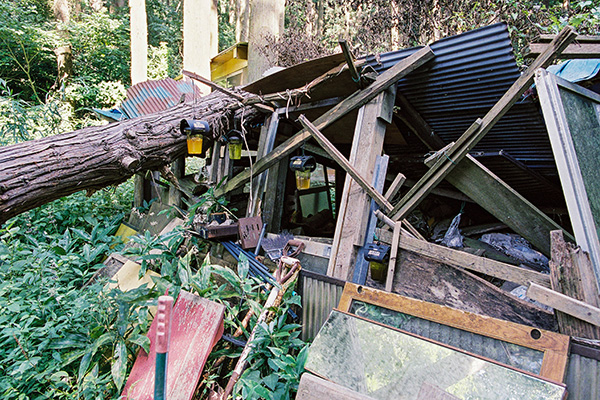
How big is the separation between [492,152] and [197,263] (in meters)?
3.82

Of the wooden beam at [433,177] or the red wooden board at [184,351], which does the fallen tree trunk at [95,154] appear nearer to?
the red wooden board at [184,351]

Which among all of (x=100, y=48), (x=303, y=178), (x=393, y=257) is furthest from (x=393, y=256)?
(x=100, y=48)

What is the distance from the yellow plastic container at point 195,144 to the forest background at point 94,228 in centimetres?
114

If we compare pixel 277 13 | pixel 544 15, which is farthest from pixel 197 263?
pixel 544 15

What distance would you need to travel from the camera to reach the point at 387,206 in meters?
3.20

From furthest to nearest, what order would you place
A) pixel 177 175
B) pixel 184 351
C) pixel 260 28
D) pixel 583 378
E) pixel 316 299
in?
pixel 260 28
pixel 177 175
pixel 316 299
pixel 184 351
pixel 583 378

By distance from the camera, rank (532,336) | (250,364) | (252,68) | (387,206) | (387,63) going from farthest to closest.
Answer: (252,68), (387,63), (387,206), (250,364), (532,336)

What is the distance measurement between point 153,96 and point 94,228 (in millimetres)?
2618

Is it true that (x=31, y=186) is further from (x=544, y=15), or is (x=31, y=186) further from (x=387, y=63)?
(x=544, y=15)

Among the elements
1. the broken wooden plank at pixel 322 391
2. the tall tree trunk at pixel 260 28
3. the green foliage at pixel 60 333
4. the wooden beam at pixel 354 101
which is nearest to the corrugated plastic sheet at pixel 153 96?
the tall tree trunk at pixel 260 28

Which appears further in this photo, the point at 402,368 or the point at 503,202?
the point at 503,202

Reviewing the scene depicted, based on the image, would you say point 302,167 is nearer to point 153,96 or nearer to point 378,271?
point 378,271

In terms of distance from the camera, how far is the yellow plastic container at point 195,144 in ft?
14.5

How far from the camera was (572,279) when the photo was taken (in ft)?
6.76
